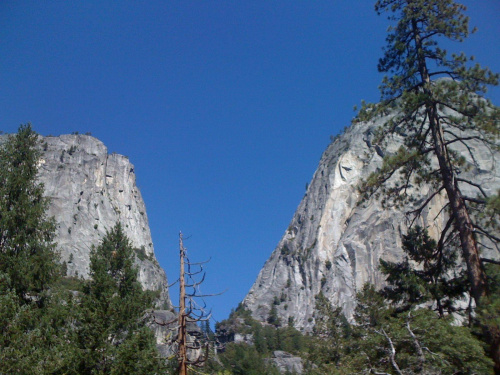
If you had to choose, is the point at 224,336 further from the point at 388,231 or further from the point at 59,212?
the point at 59,212

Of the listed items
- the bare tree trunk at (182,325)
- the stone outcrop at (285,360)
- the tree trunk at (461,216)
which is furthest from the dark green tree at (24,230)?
the stone outcrop at (285,360)

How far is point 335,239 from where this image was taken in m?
123

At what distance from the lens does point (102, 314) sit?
17.9m

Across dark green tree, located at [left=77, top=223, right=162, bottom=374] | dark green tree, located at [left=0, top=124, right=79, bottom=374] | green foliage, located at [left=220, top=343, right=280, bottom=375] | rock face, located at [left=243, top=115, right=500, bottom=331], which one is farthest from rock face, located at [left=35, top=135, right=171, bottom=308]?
dark green tree, located at [left=0, top=124, right=79, bottom=374]

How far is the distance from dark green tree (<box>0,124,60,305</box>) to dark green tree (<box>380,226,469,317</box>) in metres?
13.9

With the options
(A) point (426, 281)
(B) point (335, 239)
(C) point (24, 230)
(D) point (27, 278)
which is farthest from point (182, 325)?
(B) point (335, 239)

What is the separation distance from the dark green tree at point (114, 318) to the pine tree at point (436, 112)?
9531mm

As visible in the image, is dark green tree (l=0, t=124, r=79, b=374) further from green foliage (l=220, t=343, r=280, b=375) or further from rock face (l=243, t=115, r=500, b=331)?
rock face (l=243, t=115, r=500, b=331)

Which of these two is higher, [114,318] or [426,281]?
[426,281]

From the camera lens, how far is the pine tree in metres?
13.5

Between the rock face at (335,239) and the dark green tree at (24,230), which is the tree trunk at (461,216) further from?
the rock face at (335,239)

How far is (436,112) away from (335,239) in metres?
110

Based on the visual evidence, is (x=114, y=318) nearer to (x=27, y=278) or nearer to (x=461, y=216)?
(x=27, y=278)

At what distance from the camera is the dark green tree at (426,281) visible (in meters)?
18.4
